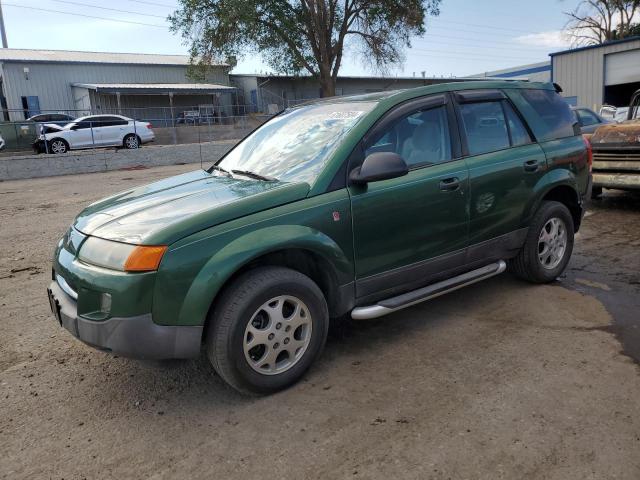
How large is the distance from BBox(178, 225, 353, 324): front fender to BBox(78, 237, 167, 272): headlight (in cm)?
25

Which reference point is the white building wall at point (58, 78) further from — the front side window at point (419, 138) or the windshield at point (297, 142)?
the front side window at point (419, 138)

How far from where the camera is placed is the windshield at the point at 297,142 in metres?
3.63

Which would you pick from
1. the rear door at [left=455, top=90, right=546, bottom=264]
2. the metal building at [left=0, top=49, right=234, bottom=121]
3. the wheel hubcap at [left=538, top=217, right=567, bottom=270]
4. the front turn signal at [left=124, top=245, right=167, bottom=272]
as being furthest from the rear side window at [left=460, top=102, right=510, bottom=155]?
the metal building at [left=0, top=49, right=234, bottom=121]

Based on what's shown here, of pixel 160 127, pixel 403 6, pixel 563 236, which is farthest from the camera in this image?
pixel 403 6

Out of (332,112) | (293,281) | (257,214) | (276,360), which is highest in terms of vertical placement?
(332,112)

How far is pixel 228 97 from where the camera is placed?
42.0m

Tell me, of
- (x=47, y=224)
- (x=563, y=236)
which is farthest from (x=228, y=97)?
(x=563, y=236)

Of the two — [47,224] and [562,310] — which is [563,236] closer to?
[562,310]

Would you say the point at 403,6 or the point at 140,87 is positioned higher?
the point at 403,6

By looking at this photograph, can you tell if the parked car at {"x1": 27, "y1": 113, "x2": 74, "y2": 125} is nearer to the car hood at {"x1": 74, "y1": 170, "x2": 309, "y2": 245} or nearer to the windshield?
the windshield

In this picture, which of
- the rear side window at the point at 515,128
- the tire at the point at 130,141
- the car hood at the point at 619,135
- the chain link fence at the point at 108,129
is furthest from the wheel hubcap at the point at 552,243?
the tire at the point at 130,141

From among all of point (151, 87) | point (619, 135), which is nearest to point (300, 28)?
point (151, 87)

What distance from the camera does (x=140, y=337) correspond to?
9.32ft

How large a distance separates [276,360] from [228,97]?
41057 millimetres
